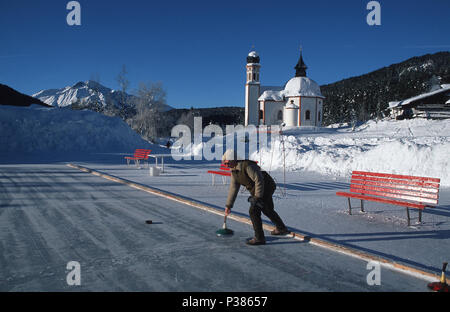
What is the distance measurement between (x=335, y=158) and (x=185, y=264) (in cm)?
1212

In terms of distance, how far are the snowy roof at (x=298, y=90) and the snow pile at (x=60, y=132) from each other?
3034 centimetres

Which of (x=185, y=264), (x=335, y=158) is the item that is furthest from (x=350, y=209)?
(x=335, y=158)

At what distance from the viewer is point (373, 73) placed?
16988 centimetres

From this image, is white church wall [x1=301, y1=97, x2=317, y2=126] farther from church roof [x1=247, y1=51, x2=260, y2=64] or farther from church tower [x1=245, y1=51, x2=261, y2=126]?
church roof [x1=247, y1=51, x2=260, y2=64]

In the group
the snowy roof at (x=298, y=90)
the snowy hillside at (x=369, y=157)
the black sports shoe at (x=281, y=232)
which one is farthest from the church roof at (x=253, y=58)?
the black sports shoe at (x=281, y=232)

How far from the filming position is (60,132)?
29.6 meters

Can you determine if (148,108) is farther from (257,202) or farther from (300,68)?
(257,202)

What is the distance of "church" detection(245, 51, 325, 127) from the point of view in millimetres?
53562

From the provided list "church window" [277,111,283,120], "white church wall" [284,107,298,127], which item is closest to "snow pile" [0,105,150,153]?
"white church wall" [284,107,298,127]

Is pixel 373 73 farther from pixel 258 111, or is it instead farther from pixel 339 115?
pixel 258 111

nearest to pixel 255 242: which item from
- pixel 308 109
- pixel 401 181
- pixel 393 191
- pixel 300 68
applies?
pixel 393 191

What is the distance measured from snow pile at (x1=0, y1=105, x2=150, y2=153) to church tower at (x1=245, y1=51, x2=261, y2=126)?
29923 mm

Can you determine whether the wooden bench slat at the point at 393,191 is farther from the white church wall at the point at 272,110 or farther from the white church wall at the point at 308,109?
the white church wall at the point at 272,110

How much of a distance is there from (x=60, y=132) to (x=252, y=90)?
3833 cm
